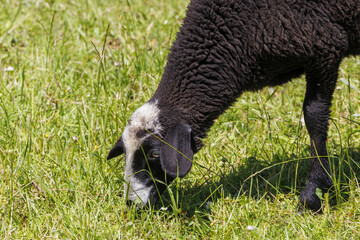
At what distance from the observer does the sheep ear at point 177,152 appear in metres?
3.47

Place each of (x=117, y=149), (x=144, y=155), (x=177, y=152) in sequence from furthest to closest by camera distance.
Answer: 1. (x=117, y=149)
2. (x=144, y=155)
3. (x=177, y=152)

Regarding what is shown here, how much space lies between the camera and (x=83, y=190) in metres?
3.93

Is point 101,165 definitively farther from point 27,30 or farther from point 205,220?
point 27,30

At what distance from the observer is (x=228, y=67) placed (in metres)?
3.77

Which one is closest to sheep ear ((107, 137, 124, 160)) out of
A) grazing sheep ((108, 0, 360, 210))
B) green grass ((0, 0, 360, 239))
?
grazing sheep ((108, 0, 360, 210))

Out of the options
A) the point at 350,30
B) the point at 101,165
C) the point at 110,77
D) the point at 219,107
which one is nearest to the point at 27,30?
the point at 110,77

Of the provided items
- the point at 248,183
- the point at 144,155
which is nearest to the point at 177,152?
the point at 144,155

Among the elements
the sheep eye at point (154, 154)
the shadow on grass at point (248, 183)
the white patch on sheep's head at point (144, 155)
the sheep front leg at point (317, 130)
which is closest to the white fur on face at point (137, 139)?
the white patch on sheep's head at point (144, 155)

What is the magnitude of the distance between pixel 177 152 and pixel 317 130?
1168 millimetres

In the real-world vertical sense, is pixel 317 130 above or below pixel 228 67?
below

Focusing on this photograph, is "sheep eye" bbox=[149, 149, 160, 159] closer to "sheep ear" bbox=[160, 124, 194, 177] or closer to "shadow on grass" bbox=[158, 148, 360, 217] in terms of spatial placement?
"sheep ear" bbox=[160, 124, 194, 177]

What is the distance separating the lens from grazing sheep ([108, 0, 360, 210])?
11.8 feet

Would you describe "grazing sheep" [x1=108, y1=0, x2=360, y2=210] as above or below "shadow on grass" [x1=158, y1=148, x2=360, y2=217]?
above

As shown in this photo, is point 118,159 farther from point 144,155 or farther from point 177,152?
point 177,152
